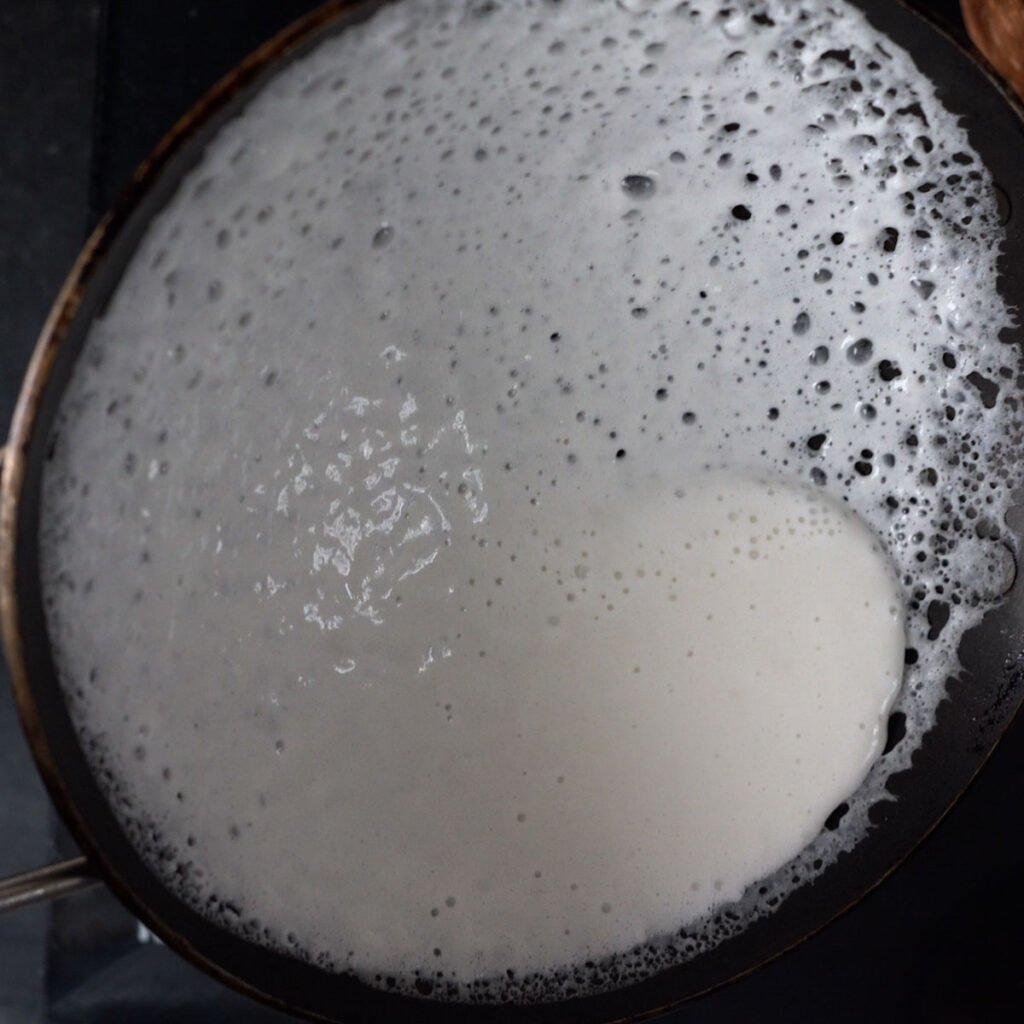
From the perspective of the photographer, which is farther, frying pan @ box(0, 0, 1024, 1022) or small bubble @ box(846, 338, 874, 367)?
small bubble @ box(846, 338, 874, 367)

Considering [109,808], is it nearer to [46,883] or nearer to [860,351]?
[46,883]

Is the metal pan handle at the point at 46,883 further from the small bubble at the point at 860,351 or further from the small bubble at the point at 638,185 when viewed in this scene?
the small bubble at the point at 860,351

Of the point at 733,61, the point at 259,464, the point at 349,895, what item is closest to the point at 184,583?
the point at 259,464

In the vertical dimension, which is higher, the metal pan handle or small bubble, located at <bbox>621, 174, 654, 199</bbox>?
small bubble, located at <bbox>621, 174, 654, 199</bbox>

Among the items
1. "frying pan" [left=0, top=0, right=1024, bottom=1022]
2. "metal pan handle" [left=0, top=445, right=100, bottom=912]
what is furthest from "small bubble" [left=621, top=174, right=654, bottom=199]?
"metal pan handle" [left=0, top=445, right=100, bottom=912]

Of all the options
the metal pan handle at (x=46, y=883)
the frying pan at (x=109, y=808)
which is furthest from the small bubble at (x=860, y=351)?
the metal pan handle at (x=46, y=883)

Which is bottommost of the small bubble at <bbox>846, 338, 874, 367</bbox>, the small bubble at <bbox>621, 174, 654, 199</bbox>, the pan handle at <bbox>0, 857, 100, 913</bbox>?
the small bubble at <bbox>846, 338, 874, 367</bbox>

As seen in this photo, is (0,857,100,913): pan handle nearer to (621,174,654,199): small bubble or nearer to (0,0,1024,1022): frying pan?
(0,0,1024,1022): frying pan
